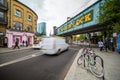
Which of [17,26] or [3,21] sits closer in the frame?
[3,21]

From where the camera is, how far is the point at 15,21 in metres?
27.1

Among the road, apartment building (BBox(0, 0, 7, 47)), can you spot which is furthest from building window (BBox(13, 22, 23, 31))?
the road

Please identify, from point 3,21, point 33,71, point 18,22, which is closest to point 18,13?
point 18,22

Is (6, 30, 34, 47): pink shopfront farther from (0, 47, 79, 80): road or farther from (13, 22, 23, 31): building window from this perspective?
(0, 47, 79, 80): road

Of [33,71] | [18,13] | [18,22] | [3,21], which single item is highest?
[18,13]

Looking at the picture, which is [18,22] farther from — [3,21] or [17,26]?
[3,21]

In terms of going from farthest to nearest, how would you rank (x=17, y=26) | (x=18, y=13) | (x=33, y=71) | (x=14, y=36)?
1. (x=18, y=13)
2. (x=17, y=26)
3. (x=14, y=36)
4. (x=33, y=71)

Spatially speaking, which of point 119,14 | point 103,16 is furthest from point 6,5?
point 119,14

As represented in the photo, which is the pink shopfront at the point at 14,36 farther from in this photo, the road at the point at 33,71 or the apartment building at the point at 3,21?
the road at the point at 33,71

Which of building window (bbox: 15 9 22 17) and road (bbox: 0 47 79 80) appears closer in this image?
road (bbox: 0 47 79 80)

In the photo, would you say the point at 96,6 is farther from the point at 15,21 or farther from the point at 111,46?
the point at 15,21

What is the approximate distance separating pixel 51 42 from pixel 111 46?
32.1ft

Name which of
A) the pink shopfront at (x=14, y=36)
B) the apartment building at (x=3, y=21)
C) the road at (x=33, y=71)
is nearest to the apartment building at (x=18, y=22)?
the pink shopfront at (x=14, y=36)

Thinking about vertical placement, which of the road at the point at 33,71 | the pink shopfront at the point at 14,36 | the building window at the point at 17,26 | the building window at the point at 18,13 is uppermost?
the building window at the point at 18,13
